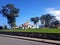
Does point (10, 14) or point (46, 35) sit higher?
point (10, 14)

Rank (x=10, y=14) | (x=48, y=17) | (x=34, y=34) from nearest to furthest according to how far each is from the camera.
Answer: (x=34, y=34)
(x=10, y=14)
(x=48, y=17)

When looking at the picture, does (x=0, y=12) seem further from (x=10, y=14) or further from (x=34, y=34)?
(x=34, y=34)

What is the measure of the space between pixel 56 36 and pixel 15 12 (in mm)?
82326

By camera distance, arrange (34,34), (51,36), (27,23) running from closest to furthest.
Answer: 1. (51,36)
2. (34,34)
3. (27,23)

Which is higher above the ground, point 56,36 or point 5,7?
point 5,7

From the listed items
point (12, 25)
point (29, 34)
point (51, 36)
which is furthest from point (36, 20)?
point (51, 36)

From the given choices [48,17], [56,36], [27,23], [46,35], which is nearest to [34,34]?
[46,35]

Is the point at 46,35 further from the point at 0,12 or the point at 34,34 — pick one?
the point at 0,12

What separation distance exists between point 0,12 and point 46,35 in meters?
79.5

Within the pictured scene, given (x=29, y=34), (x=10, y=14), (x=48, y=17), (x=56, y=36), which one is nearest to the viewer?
(x=56, y=36)

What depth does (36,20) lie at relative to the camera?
586ft

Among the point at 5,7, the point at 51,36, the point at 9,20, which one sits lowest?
the point at 51,36

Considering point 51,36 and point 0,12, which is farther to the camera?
point 0,12

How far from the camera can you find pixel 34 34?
36.5m
